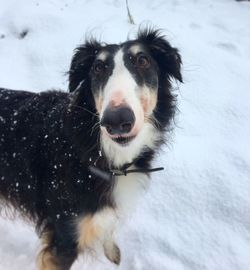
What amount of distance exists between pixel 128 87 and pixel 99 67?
1.40 ft

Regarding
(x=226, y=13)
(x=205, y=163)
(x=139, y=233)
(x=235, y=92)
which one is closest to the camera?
(x=139, y=233)

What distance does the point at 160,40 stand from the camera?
316 cm

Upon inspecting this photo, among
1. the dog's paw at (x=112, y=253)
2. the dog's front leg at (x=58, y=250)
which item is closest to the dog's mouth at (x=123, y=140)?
the dog's front leg at (x=58, y=250)

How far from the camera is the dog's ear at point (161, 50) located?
10.4 ft

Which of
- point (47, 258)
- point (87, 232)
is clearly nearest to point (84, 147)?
point (87, 232)

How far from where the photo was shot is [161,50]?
3.15 metres

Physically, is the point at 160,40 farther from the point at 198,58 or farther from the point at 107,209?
the point at 198,58

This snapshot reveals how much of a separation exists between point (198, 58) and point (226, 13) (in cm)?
129

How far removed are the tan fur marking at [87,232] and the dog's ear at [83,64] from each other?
972 millimetres

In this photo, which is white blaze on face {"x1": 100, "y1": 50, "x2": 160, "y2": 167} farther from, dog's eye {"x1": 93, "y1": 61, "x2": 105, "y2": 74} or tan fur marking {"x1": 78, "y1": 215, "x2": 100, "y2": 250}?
tan fur marking {"x1": 78, "y1": 215, "x2": 100, "y2": 250}

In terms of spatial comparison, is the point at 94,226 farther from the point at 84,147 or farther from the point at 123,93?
the point at 123,93

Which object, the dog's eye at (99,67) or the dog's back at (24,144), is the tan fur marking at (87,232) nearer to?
the dog's back at (24,144)

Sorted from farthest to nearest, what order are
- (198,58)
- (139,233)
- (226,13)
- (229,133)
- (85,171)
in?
1. (226,13)
2. (198,58)
3. (229,133)
4. (139,233)
5. (85,171)

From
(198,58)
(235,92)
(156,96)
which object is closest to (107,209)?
(156,96)
